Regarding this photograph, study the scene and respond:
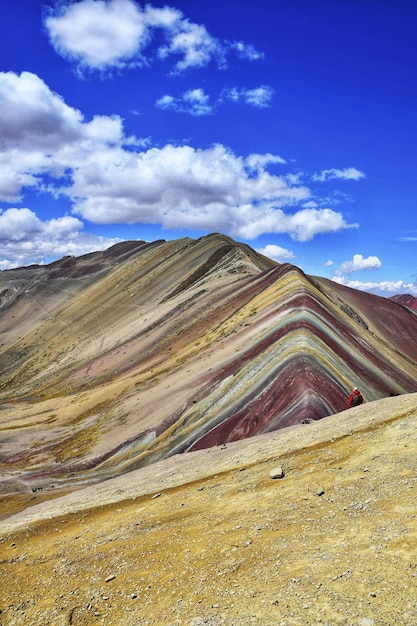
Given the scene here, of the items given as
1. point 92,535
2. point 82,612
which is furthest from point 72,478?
point 82,612

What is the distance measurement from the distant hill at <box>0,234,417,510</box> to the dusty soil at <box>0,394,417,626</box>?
339 inches

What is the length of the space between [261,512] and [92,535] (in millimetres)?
5825

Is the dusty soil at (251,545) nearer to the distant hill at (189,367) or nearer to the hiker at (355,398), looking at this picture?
the hiker at (355,398)

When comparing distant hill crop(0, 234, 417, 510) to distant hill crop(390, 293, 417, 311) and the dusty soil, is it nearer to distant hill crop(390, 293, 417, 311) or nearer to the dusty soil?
the dusty soil

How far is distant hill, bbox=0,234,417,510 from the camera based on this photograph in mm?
27953

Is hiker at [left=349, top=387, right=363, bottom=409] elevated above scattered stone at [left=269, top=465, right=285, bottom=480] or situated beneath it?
elevated above

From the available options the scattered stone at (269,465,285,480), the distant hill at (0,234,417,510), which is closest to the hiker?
the distant hill at (0,234,417,510)

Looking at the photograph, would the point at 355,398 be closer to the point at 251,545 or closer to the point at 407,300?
the point at 251,545

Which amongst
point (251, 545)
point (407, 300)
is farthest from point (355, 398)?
point (407, 300)

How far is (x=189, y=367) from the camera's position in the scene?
39750mm

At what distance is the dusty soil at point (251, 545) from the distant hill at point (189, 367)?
862 cm

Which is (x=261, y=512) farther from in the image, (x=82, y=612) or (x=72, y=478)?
(x=72, y=478)

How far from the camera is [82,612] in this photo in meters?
9.99

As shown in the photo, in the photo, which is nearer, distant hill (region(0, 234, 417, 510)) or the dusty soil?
the dusty soil
